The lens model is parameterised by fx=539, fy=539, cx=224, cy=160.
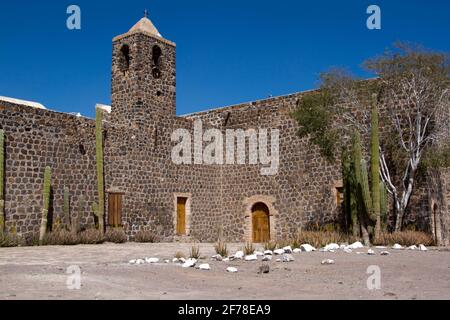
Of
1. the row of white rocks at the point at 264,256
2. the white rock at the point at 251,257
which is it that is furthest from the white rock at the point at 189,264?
the white rock at the point at 251,257

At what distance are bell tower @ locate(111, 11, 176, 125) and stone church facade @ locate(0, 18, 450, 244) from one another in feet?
0.11

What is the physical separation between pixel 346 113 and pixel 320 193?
3074mm

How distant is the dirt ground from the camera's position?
19.3 feet

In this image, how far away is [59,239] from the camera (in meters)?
14.0

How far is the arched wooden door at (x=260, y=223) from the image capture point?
19.1 meters

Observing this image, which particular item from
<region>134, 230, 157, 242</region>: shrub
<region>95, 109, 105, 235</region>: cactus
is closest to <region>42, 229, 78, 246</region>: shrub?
<region>95, 109, 105, 235</region>: cactus

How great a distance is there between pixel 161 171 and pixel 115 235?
3.21 m

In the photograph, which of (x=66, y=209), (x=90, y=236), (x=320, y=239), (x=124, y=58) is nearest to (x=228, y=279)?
(x=320, y=239)

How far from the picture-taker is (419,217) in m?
15.3

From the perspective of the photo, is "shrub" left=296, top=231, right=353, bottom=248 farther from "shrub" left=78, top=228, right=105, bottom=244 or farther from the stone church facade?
"shrub" left=78, top=228, right=105, bottom=244

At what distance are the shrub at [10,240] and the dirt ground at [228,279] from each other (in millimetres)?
3108

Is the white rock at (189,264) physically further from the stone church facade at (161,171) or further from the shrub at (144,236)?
the shrub at (144,236)
